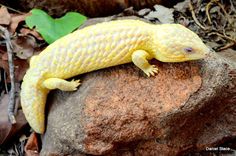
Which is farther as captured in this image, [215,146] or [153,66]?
[215,146]

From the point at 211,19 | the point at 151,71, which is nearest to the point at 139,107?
the point at 151,71

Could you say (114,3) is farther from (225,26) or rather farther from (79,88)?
(79,88)

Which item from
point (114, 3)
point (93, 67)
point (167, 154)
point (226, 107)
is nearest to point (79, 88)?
point (93, 67)

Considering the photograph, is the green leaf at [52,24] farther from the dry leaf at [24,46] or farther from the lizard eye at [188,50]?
the lizard eye at [188,50]

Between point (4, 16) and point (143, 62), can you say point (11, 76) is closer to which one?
point (4, 16)

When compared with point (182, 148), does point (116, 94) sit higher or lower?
higher

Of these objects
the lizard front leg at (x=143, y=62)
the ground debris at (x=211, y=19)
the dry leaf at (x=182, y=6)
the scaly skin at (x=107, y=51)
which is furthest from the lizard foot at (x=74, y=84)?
the dry leaf at (x=182, y=6)
